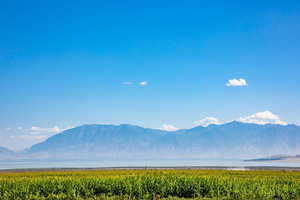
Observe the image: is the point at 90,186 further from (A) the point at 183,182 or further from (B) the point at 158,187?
(A) the point at 183,182

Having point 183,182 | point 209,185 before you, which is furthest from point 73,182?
point 209,185

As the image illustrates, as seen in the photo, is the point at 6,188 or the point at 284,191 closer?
the point at 284,191

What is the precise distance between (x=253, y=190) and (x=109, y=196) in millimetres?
11197

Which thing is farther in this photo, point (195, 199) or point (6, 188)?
point (6, 188)

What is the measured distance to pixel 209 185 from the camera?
103 ft

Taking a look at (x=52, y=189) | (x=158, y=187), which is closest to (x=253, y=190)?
(x=158, y=187)

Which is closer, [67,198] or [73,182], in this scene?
[67,198]

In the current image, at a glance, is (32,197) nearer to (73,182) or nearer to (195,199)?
(73,182)

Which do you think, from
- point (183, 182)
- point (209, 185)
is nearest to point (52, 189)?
point (183, 182)

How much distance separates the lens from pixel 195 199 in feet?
96.2

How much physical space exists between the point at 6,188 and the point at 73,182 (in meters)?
5.46

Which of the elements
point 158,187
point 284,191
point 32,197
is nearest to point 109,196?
point 158,187

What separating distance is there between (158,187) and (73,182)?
702cm

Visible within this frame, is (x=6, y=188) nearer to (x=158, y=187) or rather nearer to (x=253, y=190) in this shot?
(x=158, y=187)
